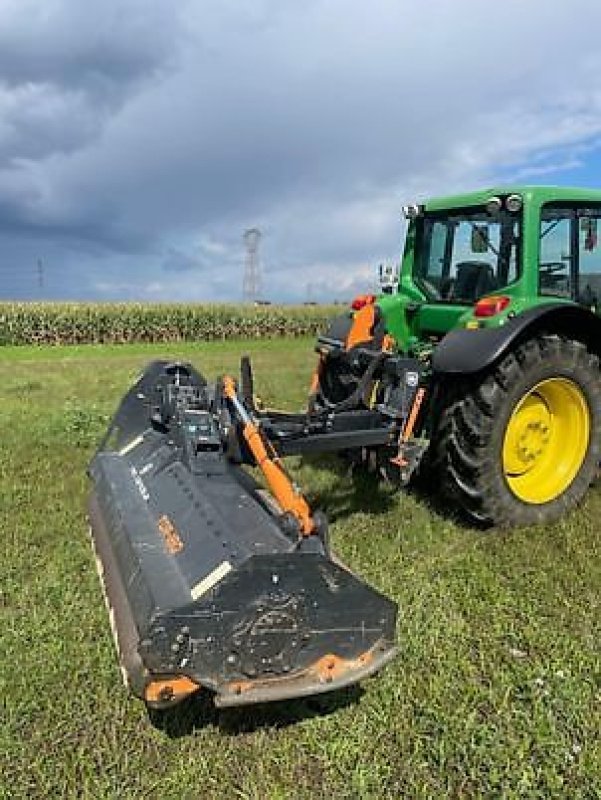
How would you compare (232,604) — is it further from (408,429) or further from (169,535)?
(408,429)

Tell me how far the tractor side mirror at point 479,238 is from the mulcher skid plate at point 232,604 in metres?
2.36

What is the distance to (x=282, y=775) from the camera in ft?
8.09

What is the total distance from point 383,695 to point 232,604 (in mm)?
829

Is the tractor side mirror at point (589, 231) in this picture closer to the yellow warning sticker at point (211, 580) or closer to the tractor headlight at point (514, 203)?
the tractor headlight at point (514, 203)

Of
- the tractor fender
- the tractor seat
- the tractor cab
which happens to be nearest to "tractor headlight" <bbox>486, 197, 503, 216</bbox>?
the tractor cab

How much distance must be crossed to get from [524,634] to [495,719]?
0.61 m

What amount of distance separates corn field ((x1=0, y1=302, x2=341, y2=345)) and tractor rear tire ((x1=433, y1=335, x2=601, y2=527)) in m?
20.8

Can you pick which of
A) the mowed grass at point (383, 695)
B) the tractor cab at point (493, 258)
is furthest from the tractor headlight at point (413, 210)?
the mowed grass at point (383, 695)

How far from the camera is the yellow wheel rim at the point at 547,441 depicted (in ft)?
15.0

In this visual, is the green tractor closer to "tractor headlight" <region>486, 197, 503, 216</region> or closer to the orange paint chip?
"tractor headlight" <region>486, 197, 503, 216</region>

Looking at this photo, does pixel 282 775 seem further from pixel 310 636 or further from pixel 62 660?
pixel 62 660

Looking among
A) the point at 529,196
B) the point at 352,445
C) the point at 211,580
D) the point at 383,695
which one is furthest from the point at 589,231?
the point at 211,580

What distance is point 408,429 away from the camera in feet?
13.9

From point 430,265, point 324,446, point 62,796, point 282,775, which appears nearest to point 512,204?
point 430,265
